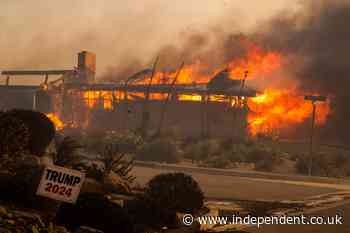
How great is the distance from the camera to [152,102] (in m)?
63.3

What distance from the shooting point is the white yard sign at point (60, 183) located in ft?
25.6

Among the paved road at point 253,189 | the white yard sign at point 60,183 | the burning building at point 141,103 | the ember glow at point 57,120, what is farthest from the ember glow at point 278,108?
the white yard sign at point 60,183

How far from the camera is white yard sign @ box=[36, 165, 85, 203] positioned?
7.79 meters

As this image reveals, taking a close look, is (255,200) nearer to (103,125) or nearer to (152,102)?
(152,102)

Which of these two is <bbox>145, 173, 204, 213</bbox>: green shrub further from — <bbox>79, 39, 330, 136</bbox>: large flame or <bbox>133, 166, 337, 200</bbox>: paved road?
<bbox>79, 39, 330, 136</bbox>: large flame

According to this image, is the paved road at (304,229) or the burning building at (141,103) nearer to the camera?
the paved road at (304,229)

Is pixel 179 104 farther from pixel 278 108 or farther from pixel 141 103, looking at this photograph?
pixel 278 108

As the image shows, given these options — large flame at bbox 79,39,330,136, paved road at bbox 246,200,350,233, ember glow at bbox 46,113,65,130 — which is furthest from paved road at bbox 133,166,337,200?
ember glow at bbox 46,113,65,130

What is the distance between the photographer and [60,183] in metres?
7.88

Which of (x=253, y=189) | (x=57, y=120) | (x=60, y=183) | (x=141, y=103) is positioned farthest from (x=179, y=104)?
(x=60, y=183)

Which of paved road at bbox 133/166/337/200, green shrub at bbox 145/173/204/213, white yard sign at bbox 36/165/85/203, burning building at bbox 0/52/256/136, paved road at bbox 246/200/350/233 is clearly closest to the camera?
white yard sign at bbox 36/165/85/203

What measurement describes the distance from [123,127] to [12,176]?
52.7 meters

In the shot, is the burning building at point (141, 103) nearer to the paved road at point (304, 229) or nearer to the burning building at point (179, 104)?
the burning building at point (179, 104)

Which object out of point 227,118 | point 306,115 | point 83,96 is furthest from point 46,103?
point 306,115
